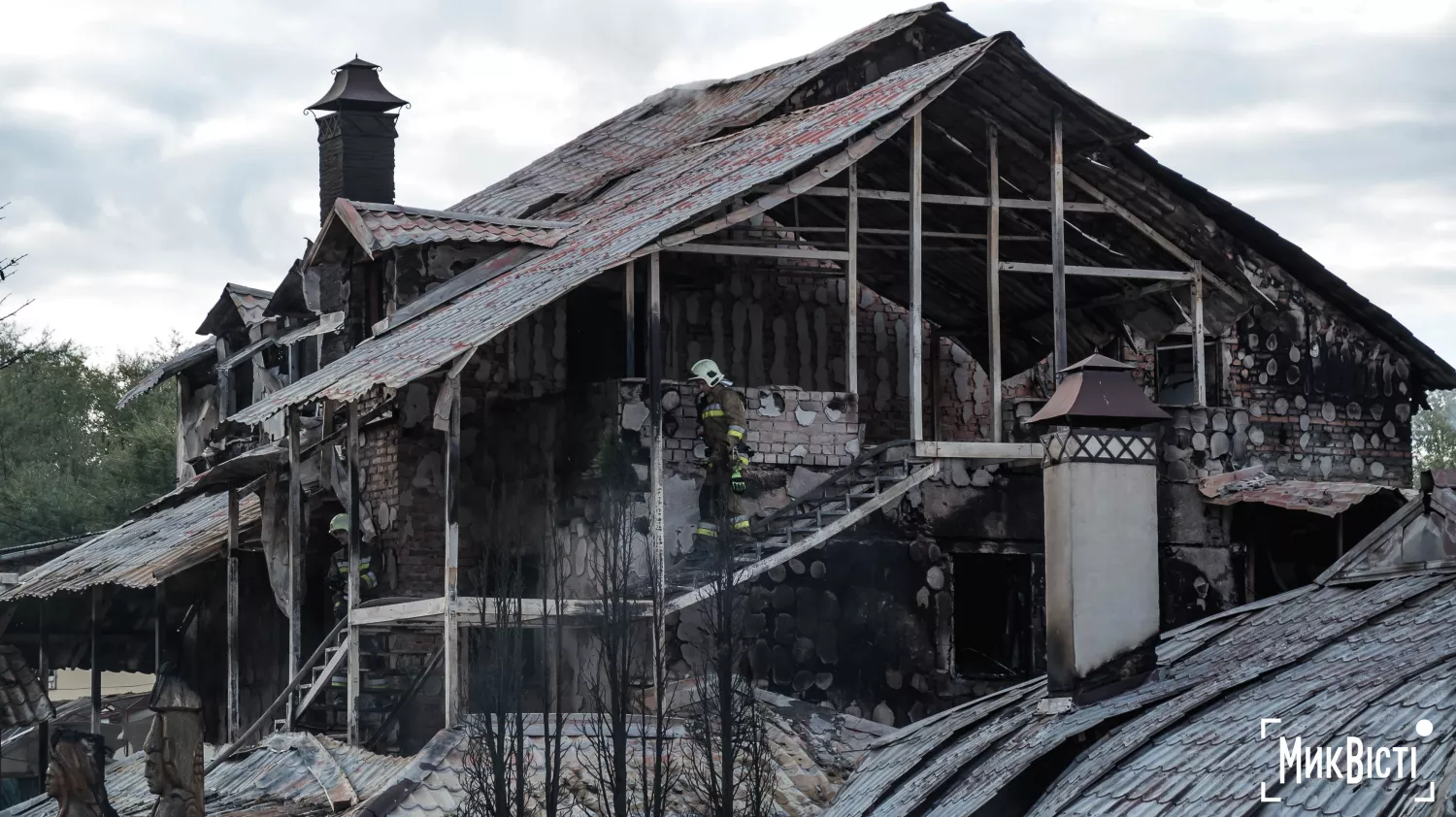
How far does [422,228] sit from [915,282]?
6.48 meters

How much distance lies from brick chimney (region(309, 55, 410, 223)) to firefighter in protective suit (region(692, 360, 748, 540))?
11.2 meters

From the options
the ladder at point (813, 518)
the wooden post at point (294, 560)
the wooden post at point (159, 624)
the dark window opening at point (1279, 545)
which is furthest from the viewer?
the wooden post at point (159, 624)

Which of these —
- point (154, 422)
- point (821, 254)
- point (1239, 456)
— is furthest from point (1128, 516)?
point (154, 422)

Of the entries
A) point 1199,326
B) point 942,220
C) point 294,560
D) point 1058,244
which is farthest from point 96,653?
point 1199,326

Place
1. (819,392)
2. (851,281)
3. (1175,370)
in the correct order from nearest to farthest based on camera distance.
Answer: (851,281), (819,392), (1175,370)

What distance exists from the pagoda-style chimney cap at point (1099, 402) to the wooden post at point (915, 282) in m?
5.07

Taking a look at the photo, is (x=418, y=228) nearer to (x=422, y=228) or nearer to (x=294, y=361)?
(x=422, y=228)

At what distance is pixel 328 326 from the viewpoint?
24.9 metres

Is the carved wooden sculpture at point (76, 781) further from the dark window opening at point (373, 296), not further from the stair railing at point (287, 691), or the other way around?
the dark window opening at point (373, 296)

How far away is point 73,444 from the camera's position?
54625 millimetres

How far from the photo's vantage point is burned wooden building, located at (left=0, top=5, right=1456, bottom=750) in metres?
18.8

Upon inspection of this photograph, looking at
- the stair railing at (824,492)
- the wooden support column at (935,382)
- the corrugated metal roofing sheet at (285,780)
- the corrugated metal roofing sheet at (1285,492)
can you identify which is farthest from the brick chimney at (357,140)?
the corrugated metal roofing sheet at (1285,492)

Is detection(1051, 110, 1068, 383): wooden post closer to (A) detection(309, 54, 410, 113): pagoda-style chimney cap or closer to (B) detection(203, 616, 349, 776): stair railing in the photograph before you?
(B) detection(203, 616, 349, 776): stair railing

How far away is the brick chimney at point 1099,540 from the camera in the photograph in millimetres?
13430
